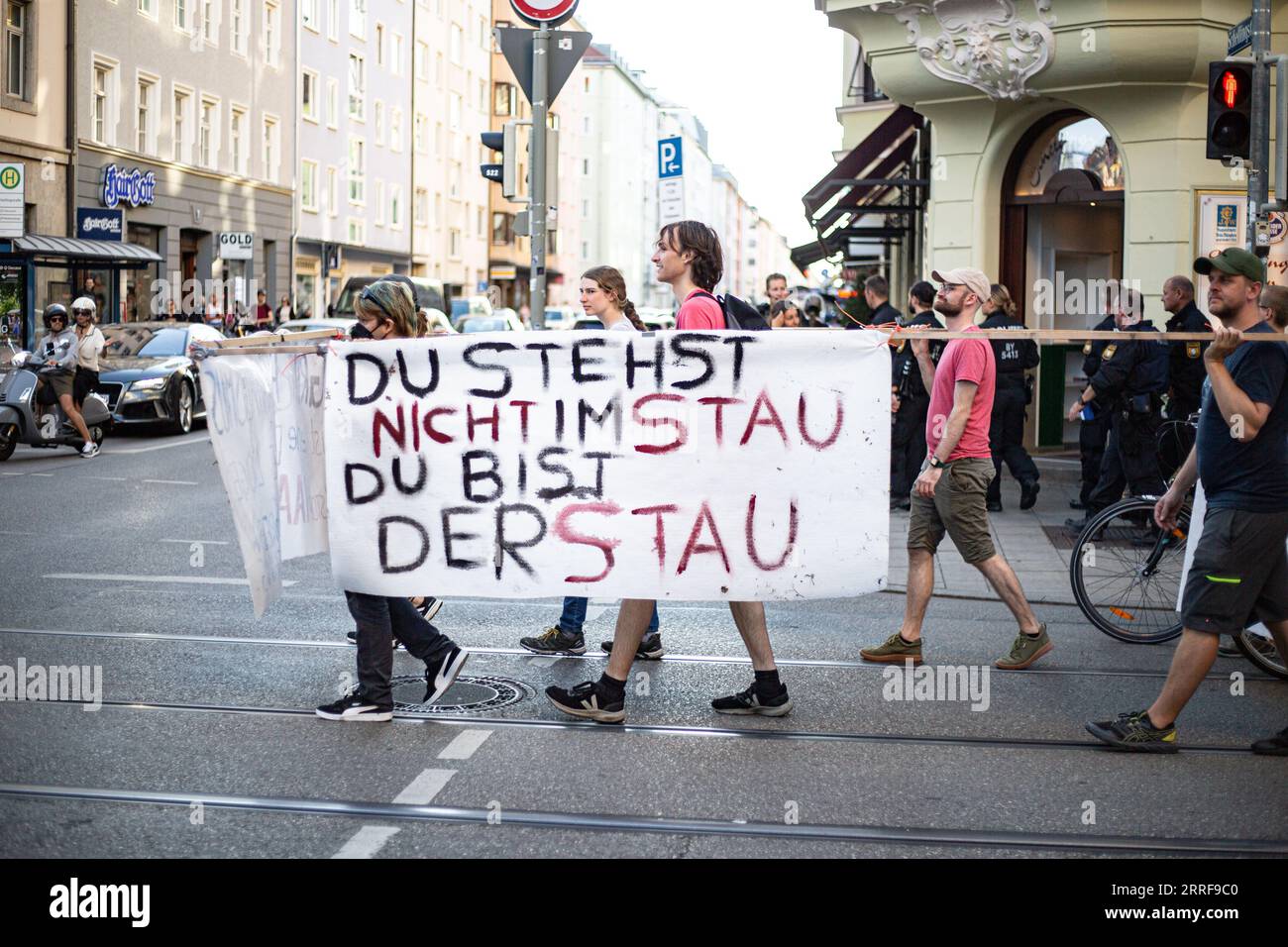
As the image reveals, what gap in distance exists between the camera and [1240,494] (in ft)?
19.7

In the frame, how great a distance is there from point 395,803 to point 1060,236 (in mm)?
15070

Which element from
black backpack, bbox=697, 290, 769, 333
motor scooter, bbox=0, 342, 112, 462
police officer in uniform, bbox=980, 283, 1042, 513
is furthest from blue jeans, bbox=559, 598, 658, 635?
motor scooter, bbox=0, 342, 112, 462

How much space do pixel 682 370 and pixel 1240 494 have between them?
7.27 ft

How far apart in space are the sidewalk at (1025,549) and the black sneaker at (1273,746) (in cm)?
349

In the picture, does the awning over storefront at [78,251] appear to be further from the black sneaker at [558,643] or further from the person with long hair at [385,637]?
the person with long hair at [385,637]

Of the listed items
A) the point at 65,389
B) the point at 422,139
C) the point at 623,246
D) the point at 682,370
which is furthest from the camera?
the point at 623,246

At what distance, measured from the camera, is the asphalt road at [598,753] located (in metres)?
5.00

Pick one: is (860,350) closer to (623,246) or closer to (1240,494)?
(1240,494)

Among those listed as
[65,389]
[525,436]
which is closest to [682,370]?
[525,436]

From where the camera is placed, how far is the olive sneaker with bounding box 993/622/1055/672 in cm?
765

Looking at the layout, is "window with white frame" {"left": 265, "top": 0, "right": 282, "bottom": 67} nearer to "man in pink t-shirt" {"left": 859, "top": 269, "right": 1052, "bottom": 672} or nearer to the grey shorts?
"man in pink t-shirt" {"left": 859, "top": 269, "right": 1052, "bottom": 672}

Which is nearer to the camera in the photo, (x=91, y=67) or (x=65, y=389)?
(x=65, y=389)

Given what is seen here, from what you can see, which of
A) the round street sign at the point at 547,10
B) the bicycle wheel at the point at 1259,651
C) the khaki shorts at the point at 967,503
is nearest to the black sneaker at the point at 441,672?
the khaki shorts at the point at 967,503

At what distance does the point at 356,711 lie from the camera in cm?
642
